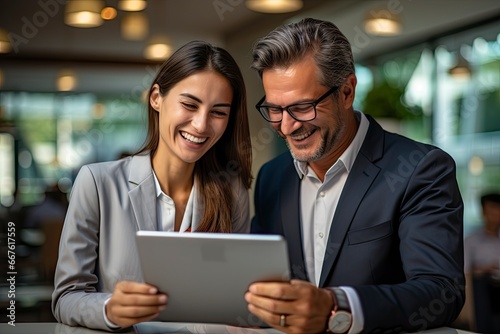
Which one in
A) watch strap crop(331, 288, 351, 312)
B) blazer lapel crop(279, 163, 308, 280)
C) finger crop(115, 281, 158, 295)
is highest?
blazer lapel crop(279, 163, 308, 280)

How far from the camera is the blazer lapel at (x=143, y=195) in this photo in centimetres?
216

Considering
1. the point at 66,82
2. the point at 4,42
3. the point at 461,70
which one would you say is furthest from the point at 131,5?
the point at 461,70

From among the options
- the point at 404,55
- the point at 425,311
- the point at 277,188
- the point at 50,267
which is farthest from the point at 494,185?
the point at 425,311

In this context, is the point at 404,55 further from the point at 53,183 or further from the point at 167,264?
the point at 167,264

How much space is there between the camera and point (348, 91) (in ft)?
7.52

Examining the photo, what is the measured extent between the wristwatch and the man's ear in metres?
0.81

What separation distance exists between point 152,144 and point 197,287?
0.77m

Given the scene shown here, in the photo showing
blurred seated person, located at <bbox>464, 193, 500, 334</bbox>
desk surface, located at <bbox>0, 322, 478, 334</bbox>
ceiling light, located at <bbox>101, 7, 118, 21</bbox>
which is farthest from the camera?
ceiling light, located at <bbox>101, 7, 118, 21</bbox>

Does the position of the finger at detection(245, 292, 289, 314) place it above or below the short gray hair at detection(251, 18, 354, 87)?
below

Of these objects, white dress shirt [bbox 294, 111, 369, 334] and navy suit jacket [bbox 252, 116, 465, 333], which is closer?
navy suit jacket [bbox 252, 116, 465, 333]

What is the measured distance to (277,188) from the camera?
2.43 m

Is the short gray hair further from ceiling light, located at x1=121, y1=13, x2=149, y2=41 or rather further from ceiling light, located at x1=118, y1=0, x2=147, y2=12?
ceiling light, located at x1=121, y1=13, x2=149, y2=41

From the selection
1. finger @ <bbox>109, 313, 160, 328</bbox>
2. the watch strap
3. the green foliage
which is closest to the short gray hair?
the watch strap

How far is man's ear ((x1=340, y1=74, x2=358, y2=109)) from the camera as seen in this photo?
2.26 metres
